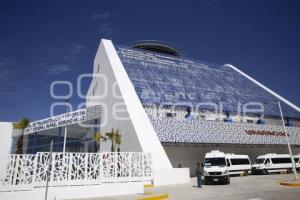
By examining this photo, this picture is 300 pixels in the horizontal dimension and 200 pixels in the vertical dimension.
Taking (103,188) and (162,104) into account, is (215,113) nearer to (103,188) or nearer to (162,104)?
(162,104)

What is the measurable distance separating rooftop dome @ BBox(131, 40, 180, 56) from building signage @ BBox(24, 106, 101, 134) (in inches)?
767

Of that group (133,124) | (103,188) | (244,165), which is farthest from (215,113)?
(103,188)

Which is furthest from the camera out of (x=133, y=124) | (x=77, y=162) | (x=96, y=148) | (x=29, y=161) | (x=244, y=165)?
(x=96, y=148)

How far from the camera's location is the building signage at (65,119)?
38469 mm

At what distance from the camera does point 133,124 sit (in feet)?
79.9

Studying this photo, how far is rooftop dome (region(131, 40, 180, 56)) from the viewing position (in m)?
51.8

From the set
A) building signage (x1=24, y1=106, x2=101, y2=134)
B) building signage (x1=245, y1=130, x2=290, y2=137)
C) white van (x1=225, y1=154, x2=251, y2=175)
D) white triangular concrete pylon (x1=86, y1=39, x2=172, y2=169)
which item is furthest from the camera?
building signage (x1=24, y1=106, x2=101, y2=134)

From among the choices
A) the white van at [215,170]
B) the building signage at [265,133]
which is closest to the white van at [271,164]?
the building signage at [265,133]

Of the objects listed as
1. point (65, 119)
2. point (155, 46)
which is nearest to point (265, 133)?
point (155, 46)

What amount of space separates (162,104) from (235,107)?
486 inches

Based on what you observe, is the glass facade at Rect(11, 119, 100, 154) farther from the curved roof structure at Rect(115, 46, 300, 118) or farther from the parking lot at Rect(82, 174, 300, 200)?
the parking lot at Rect(82, 174, 300, 200)

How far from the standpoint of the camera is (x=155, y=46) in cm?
5275

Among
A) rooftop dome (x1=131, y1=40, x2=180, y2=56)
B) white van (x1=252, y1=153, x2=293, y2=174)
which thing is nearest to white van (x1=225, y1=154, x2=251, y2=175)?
white van (x1=252, y1=153, x2=293, y2=174)

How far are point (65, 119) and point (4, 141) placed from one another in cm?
2778
